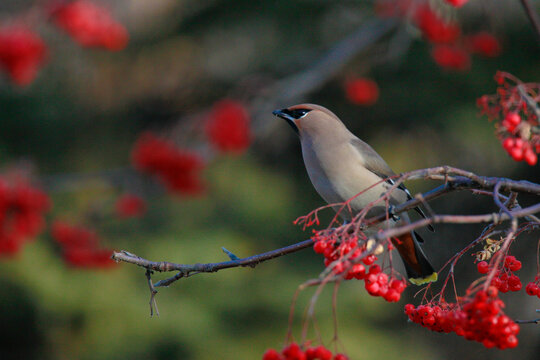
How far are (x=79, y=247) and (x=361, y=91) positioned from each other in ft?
7.52

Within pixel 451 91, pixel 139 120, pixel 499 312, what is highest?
pixel 499 312

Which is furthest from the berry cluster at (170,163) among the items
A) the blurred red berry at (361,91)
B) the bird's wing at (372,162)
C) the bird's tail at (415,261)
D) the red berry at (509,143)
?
the red berry at (509,143)

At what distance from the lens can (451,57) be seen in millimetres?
4773

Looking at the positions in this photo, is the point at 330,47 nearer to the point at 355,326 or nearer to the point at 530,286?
the point at 355,326

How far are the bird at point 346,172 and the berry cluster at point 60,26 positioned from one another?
2.39 metres

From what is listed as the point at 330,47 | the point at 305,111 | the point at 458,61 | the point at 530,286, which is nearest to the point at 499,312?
the point at 530,286

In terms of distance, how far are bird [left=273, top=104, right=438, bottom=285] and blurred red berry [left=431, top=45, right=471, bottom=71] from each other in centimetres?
200

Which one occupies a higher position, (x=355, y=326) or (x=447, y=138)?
(x=447, y=138)

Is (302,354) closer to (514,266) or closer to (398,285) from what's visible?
(398,285)

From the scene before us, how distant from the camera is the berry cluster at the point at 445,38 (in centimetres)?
468

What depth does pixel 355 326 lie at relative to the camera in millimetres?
5945

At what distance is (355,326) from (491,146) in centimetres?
184

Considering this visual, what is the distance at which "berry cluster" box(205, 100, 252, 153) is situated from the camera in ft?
16.4

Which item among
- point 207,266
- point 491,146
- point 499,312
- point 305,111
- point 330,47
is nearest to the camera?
point 499,312
